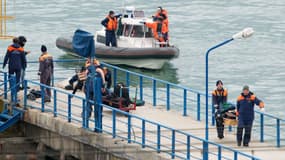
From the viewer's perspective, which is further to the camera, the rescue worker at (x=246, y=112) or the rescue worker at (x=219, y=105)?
the rescue worker at (x=219, y=105)

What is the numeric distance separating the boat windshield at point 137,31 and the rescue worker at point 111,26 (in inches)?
25.5

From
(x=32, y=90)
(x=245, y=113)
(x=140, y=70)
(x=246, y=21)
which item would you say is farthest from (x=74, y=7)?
(x=245, y=113)

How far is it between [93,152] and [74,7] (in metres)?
38.6

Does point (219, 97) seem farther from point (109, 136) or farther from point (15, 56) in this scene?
point (15, 56)

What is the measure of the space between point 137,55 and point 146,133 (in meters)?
20.6

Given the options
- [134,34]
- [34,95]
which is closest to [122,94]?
[34,95]

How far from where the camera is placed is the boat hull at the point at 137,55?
48.2 metres

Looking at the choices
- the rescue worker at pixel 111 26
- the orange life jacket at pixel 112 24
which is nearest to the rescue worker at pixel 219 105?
the rescue worker at pixel 111 26

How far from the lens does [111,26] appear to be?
157 ft

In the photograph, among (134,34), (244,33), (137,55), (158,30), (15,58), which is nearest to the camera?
(244,33)

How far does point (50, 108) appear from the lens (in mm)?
30234

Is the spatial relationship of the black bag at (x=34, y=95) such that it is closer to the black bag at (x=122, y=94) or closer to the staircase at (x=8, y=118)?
the staircase at (x=8, y=118)

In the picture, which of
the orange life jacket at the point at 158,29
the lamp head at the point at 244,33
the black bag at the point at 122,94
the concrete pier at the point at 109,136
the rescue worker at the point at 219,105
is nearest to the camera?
the concrete pier at the point at 109,136

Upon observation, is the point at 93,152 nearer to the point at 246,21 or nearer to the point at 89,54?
the point at 89,54
